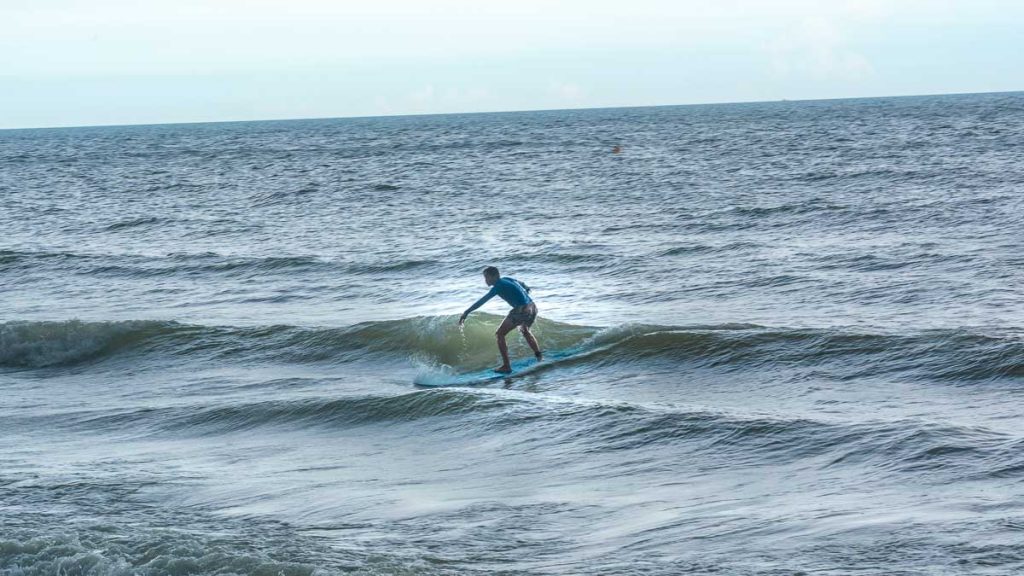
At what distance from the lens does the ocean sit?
8367 mm

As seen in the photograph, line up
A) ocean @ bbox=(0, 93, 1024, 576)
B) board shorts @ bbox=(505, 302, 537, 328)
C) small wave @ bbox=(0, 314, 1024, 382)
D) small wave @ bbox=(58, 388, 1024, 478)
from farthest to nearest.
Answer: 1. board shorts @ bbox=(505, 302, 537, 328)
2. small wave @ bbox=(0, 314, 1024, 382)
3. small wave @ bbox=(58, 388, 1024, 478)
4. ocean @ bbox=(0, 93, 1024, 576)

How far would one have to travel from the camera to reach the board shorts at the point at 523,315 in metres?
16.0

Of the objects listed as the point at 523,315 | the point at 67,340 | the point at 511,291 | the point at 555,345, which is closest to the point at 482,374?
the point at 523,315

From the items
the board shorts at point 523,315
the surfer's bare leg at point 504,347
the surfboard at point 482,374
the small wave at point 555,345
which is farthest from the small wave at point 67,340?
the board shorts at point 523,315

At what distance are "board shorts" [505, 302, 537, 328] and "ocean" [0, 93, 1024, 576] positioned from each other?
674 millimetres

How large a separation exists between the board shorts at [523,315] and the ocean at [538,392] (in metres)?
0.67

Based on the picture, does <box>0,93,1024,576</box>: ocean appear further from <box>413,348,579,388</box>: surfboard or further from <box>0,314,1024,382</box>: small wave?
<box>413,348,579,388</box>: surfboard

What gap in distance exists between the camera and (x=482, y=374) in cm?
1612

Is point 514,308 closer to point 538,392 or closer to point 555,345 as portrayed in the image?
point 555,345

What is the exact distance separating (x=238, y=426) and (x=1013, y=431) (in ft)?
25.7

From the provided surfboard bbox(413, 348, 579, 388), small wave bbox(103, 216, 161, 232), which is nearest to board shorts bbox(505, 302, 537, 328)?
surfboard bbox(413, 348, 579, 388)

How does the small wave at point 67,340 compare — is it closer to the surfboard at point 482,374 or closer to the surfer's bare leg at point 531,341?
the surfboard at point 482,374

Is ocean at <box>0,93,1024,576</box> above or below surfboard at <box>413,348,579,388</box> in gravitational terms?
above

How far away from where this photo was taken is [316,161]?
6950cm
